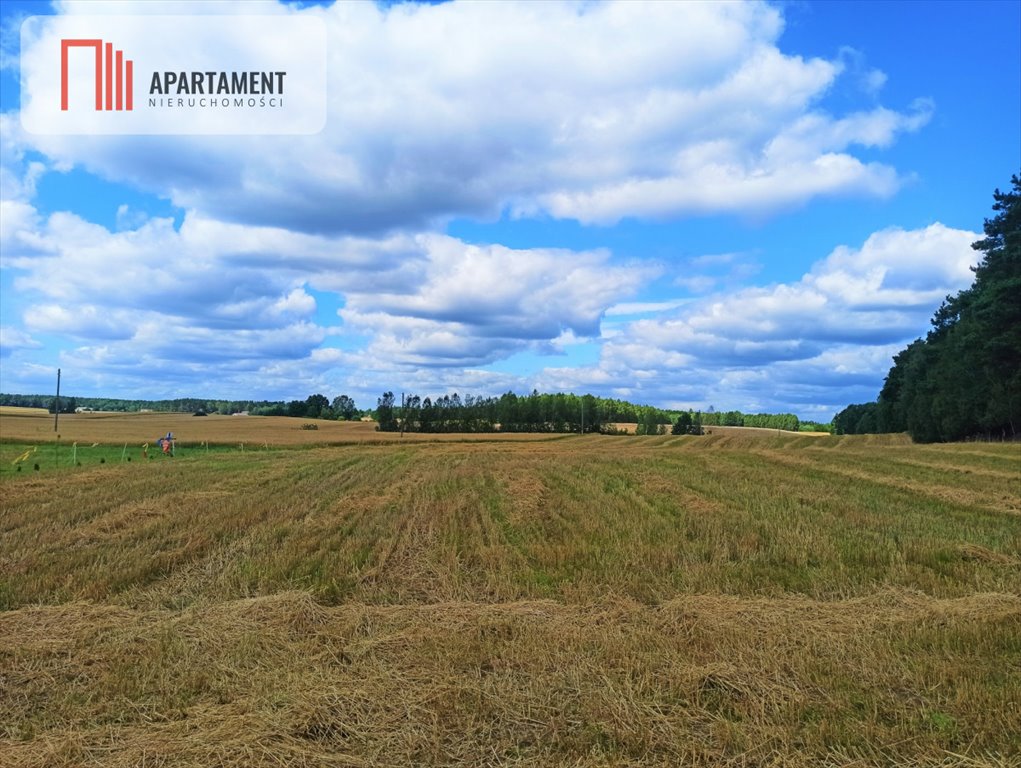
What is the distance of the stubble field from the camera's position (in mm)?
4766

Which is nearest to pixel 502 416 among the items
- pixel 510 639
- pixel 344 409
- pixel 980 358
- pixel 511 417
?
pixel 511 417

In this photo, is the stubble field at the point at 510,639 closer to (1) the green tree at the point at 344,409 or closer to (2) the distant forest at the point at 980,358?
(2) the distant forest at the point at 980,358

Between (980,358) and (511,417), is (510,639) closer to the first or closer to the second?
(980,358)

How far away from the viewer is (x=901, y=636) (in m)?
6.81

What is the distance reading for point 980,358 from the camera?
1977 inches

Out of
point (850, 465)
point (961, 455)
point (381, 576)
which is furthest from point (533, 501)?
point (961, 455)

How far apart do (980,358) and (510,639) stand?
182ft

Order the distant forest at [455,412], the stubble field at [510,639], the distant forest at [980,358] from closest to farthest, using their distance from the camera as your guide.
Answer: the stubble field at [510,639], the distant forest at [980,358], the distant forest at [455,412]

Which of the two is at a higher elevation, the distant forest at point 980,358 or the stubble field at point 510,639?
the distant forest at point 980,358

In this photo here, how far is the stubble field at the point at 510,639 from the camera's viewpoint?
477 cm

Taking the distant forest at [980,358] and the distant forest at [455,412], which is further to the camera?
the distant forest at [455,412]

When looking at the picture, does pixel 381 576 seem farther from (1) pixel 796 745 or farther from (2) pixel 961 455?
(2) pixel 961 455

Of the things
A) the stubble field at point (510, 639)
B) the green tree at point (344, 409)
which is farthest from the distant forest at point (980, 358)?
the green tree at point (344, 409)

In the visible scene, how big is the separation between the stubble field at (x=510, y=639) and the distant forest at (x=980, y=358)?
124 feet
